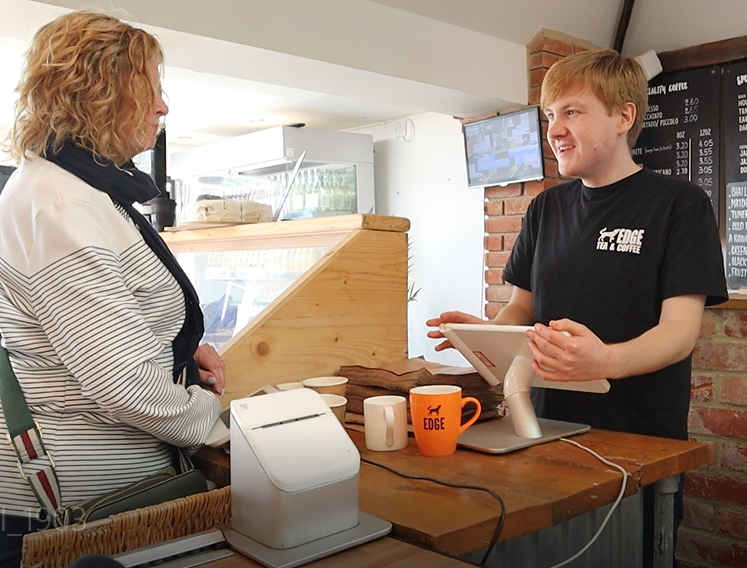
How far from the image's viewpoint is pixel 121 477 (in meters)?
1.08

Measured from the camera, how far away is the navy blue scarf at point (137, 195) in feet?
3.54

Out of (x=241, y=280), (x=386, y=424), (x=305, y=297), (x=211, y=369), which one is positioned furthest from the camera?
(x=241, y=280)

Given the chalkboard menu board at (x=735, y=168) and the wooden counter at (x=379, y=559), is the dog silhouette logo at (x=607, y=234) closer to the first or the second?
the wooden counter at (x=379, y=559)

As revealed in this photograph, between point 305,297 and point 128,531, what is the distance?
77 cm

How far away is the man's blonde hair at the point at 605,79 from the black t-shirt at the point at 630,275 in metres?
0.17

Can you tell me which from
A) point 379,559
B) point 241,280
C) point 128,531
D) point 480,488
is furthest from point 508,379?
point 241,280

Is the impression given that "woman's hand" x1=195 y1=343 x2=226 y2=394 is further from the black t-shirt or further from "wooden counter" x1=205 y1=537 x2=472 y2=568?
the black t-shirt

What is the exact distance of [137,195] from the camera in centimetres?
115

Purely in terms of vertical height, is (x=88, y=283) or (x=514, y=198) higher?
(x=514, y=198)

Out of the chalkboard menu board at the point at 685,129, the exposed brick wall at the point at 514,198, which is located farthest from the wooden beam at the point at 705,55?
the exposed brick wall at the point at 514,198

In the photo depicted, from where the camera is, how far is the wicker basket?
83 centimetres

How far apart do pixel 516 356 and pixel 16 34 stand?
1.92 meters

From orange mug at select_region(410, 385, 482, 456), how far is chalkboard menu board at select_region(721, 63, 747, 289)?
2.14 m

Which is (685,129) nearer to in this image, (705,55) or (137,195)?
(705,55)
